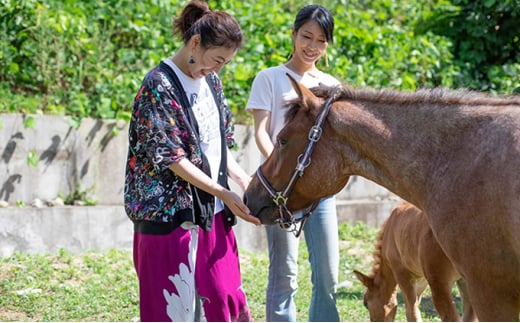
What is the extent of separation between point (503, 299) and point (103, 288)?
428 centimetres

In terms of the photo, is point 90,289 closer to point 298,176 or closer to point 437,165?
point 298,176

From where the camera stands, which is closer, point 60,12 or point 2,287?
point 2,287

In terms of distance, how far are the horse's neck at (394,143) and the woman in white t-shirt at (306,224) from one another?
36.7 inches

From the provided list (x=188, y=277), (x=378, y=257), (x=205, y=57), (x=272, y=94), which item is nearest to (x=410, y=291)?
(x=378, y=257)

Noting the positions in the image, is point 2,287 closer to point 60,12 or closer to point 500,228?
point 60,12

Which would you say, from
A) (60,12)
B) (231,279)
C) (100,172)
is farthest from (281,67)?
(60,12)

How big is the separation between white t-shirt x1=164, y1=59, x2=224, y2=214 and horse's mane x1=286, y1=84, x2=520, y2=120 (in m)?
0.43

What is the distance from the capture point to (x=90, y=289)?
7070 mm

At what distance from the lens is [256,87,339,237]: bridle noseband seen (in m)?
4.15

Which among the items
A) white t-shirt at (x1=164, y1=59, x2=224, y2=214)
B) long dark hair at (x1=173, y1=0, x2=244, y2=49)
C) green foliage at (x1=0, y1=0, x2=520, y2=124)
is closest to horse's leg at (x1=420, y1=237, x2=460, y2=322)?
white t-shirt at (x1=164, y1=59, x2=224, y2=214)

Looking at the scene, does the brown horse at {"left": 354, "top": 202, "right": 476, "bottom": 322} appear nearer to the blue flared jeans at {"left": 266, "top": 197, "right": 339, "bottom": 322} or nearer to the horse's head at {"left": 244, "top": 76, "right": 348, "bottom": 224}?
the blue flared jeans at {"left": 266, "top": 197, "right": 339, "bottom": 322}

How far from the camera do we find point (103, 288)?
7.14 meters

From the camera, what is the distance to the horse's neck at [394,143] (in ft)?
13.3

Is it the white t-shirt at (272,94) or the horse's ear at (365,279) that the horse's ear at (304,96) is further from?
the horse's ear at (365,279)
